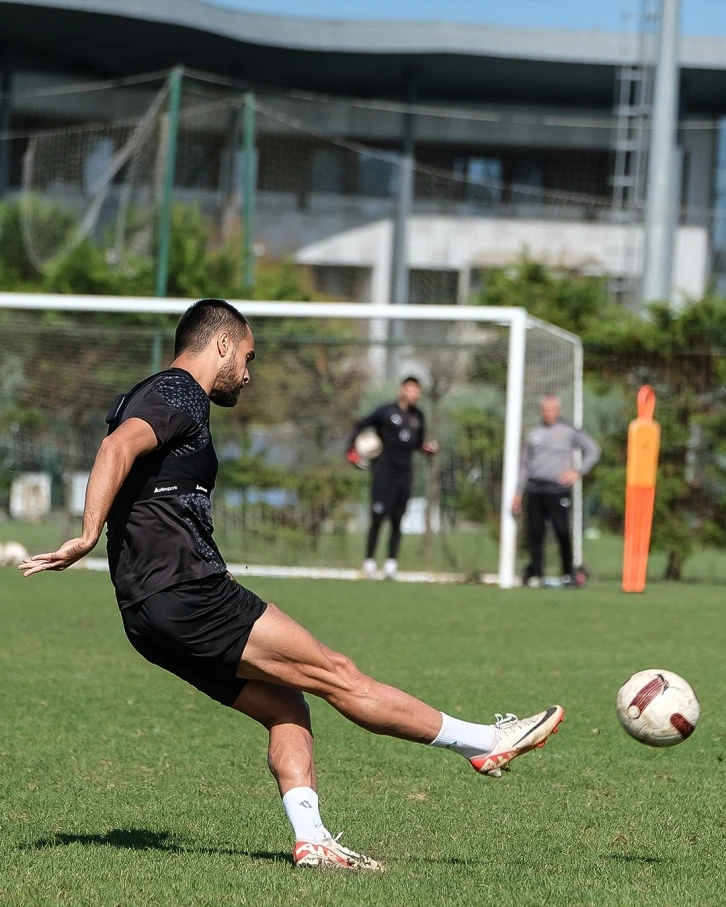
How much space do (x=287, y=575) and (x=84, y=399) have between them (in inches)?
159

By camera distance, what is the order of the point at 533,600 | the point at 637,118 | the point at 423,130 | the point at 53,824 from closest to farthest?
the point at 53,824
the point at 533,600
the point at 637,118
the point at 423,130

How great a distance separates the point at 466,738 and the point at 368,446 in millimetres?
12636

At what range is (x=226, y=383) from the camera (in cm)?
482

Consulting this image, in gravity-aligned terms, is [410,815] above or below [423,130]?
below

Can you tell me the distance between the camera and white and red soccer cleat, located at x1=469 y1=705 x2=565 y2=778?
485 centimetres

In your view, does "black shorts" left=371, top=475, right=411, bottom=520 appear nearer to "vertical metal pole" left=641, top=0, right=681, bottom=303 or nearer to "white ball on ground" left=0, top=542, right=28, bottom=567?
"white ball on ground" left=0, top=542, right=28, bottom=567

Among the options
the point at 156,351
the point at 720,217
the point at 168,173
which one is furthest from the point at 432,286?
the point at 156,351

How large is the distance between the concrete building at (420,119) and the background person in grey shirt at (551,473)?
18730 mm

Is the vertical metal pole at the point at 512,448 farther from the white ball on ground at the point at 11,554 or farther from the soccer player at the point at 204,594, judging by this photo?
the soccer player at the point at 204,594

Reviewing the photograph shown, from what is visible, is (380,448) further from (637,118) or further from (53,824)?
(637,118)

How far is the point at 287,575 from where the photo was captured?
688 inches

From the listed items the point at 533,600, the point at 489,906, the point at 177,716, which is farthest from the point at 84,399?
the point at 489,906

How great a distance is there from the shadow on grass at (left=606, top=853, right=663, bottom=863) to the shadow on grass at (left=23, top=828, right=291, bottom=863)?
115 cm

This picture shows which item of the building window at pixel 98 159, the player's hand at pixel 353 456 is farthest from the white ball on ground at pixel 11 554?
the building window at pixel 98 159
